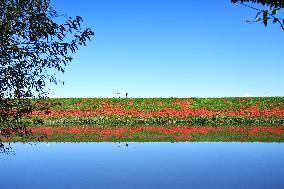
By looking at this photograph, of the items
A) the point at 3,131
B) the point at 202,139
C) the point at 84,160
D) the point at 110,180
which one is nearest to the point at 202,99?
the point at 202,139

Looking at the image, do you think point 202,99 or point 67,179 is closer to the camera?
point 67,179

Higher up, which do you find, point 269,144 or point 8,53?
point 8,53

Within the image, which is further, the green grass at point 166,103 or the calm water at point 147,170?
the green grass at point 166,103

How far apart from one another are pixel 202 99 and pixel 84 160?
38.0 meters

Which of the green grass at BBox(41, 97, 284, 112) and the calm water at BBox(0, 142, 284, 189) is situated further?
the green grass at BBox(41, 97, 284, 112)

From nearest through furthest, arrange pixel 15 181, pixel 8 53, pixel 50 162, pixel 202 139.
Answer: pixel 8 53 < pixel 15 181 < pixel 50 162 < pixel 202 139

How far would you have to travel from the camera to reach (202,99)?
54.0m

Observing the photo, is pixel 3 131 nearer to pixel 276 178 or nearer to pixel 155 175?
pixel 155 175

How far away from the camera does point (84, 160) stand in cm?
1773

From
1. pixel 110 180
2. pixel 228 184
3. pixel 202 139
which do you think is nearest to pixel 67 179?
pixel 110 180

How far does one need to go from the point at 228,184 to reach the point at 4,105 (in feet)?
23.8

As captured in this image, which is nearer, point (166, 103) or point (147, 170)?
point (147, 170)

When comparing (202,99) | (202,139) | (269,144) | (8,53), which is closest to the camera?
(8,53)

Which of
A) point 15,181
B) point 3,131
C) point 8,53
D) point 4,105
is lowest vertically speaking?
point 15,181
